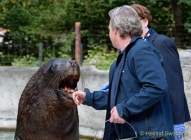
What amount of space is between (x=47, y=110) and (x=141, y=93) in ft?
3.81

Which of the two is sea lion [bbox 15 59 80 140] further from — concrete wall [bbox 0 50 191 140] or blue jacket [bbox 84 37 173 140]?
concrete wall [bbox 0 50 191 140]

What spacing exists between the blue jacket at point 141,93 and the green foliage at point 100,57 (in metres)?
5.94

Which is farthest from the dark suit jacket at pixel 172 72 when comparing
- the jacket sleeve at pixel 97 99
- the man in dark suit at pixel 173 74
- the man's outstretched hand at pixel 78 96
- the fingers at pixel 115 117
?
the fingers at pixel 115 117

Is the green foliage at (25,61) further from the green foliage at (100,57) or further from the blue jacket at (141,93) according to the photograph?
the blue jacket at (141,93)

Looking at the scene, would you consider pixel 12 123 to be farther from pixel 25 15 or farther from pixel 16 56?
pixel 25 15

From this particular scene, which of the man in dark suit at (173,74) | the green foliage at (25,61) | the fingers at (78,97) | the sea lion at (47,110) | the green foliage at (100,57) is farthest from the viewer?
the green foliage at (25,61)

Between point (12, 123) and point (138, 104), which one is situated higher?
point (138, 104)

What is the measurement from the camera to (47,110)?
470cm

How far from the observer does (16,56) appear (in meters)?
13.5

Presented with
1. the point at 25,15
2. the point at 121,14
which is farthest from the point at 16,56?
the point at 121,14

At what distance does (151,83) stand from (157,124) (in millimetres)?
283

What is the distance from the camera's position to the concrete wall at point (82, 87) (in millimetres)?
7176

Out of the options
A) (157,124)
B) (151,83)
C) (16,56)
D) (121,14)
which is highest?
(121,14)

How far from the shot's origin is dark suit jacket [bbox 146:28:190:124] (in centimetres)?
478
